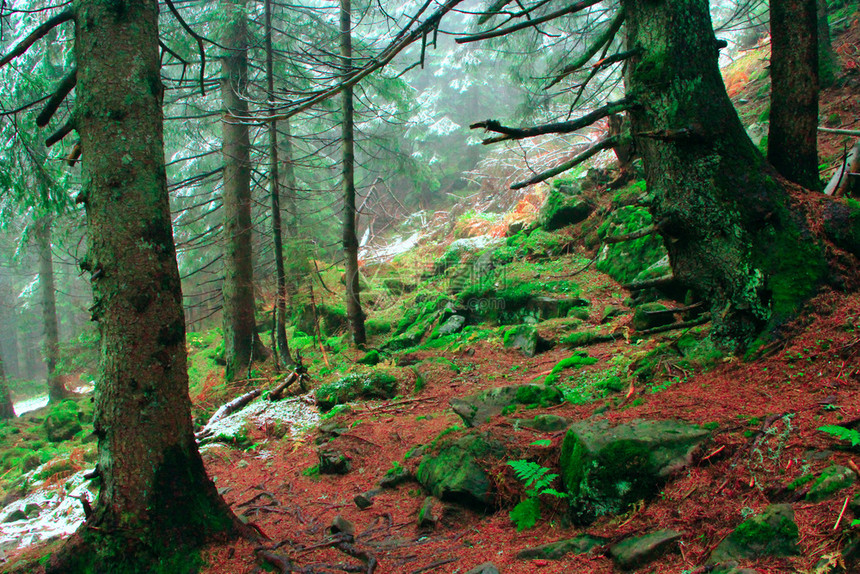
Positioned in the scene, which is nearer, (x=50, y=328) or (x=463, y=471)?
(x=463, y=471)

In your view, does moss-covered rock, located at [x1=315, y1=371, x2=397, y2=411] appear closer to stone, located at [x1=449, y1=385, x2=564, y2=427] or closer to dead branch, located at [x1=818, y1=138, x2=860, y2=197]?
stone, located at [x1=449, y1=385, x2=564, y2=427]

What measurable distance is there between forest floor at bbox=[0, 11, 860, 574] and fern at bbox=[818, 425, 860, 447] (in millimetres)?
58

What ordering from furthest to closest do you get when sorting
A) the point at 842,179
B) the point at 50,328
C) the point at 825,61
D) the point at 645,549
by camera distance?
1. the point at 50,328
2. the point at 825,61
3. the point at 842,179
4. the point at 645,549

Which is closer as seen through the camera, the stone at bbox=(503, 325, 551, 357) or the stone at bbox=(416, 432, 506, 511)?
the stone at bbox=(416, 432, 506, 511)

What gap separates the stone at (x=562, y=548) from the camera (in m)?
2.19

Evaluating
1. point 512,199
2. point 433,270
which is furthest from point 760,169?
point 512,199

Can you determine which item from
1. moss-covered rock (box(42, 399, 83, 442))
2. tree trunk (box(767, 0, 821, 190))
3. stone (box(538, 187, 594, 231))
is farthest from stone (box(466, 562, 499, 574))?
moss-covered rock (box(42, 399, 83, 442))

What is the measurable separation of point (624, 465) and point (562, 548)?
20.9 inches

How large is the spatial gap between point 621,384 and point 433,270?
8.97 m

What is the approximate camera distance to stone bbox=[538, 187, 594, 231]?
1039cm

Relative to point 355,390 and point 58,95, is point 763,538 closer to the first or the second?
point 58,95

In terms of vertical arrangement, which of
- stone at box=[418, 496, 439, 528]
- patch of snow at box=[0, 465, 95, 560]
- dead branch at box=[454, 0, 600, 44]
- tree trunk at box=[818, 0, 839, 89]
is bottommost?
patch of snow at box=[0, 465, 95, 560]

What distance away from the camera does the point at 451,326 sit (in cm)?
896

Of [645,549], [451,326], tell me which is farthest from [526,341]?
[645,549]
